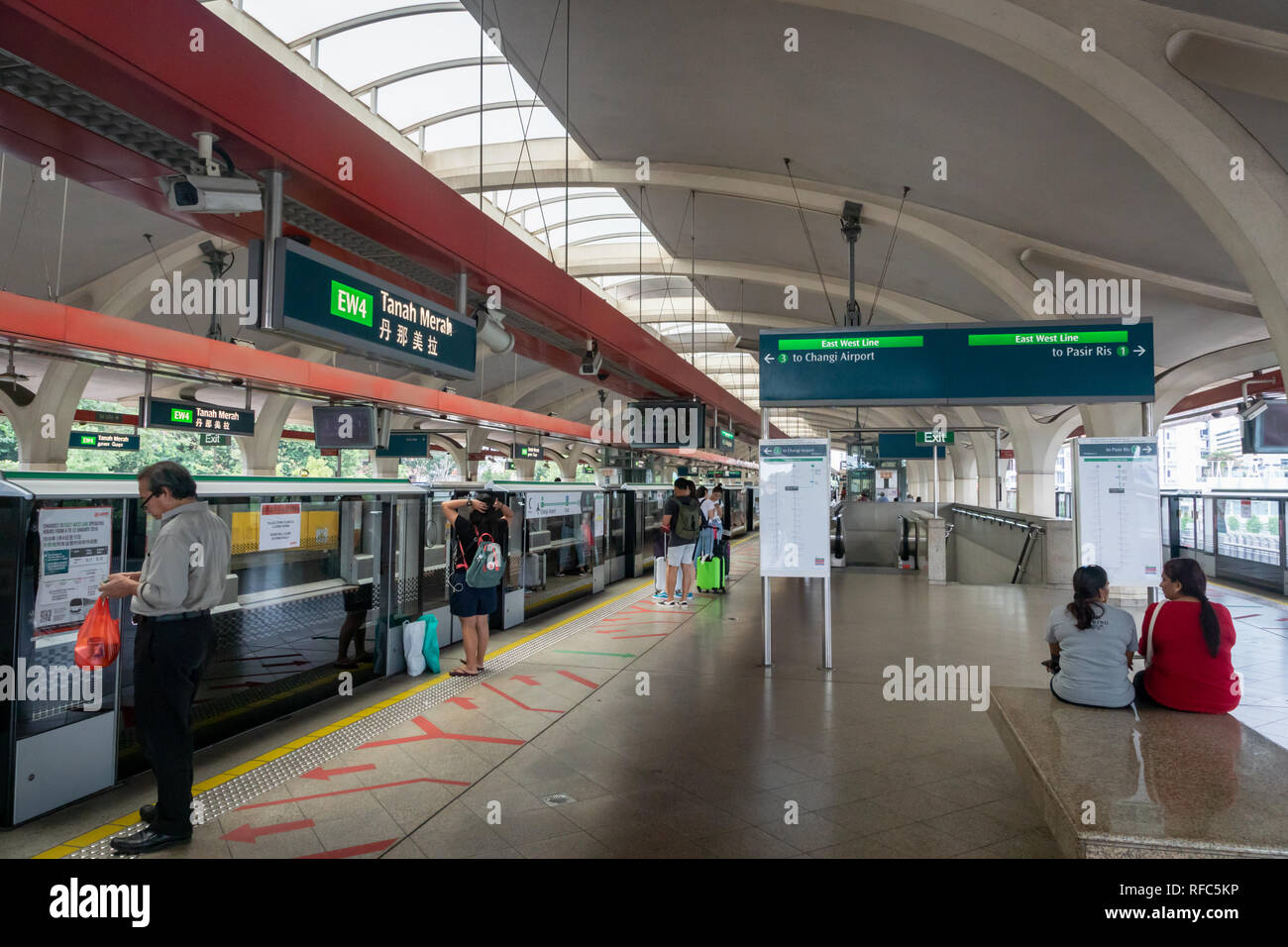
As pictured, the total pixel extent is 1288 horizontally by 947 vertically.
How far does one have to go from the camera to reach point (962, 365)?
6648 mm

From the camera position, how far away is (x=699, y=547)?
1172 centimetres

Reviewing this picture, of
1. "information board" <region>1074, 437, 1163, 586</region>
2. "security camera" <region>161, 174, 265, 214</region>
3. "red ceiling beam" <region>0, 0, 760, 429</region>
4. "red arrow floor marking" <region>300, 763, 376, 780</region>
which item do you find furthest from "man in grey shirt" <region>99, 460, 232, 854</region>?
"information board" <region>1074, 437, 1163, 586</region>

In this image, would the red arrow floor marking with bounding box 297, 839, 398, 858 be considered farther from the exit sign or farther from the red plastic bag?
the exit sign

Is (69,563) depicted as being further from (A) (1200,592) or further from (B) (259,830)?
(A) (1200,592)

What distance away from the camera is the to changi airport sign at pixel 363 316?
A: 153 inches

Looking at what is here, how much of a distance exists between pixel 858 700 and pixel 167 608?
4.79 metres

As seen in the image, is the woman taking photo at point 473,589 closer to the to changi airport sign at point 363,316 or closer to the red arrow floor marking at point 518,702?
the red arrow floor marking at point 518,702

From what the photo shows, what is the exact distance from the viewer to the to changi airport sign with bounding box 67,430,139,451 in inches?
552

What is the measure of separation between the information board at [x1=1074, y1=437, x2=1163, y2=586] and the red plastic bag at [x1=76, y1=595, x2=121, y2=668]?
271 inches

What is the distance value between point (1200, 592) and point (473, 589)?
5.20 m

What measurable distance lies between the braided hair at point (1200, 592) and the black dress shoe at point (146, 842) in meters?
5.06

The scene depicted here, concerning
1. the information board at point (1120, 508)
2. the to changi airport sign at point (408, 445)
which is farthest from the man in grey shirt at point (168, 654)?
the to changi airport sign at point (408, 445)

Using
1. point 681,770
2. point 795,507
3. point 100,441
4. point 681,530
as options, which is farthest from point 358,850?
point 100,441
